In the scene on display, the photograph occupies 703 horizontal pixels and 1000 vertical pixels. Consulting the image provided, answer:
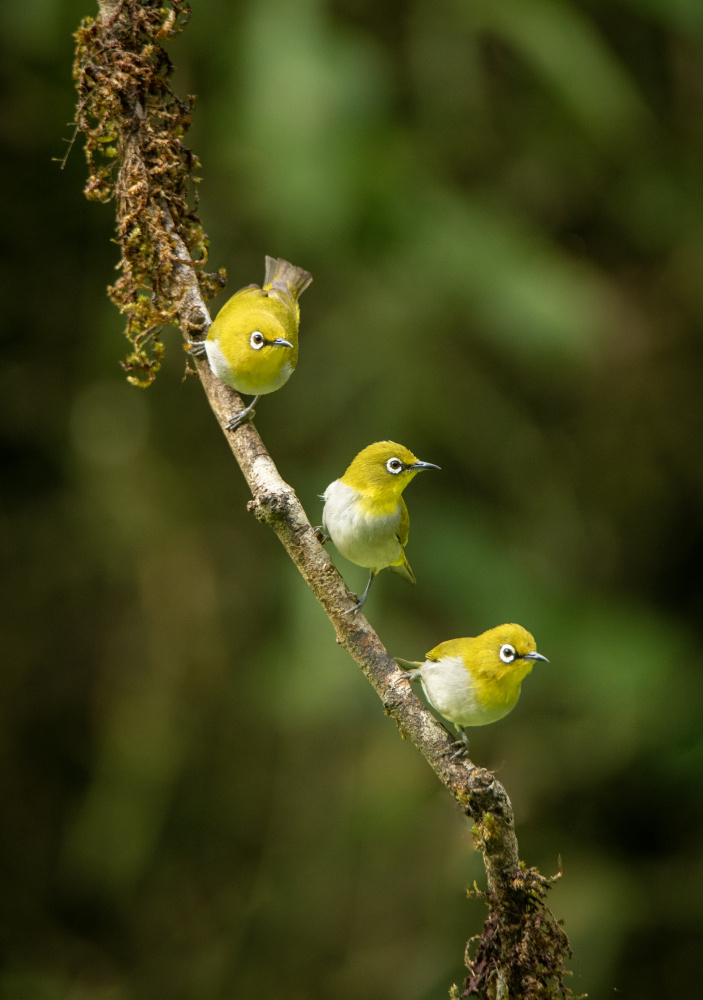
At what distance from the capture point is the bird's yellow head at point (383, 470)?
330cm

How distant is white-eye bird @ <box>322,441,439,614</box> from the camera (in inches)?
128

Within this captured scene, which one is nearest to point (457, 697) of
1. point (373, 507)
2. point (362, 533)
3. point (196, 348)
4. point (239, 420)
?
point (362, 533)

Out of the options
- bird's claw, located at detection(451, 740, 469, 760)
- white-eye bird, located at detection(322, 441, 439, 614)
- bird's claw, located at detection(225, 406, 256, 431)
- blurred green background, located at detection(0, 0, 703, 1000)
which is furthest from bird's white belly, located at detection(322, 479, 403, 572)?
blurred green background, located at detection(0, 0, 703, 1000)

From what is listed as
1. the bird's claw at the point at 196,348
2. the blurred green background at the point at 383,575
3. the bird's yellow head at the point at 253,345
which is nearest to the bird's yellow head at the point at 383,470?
the bird's yellow head at the point at 253,345

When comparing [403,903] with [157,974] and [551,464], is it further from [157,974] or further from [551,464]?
[551,464]

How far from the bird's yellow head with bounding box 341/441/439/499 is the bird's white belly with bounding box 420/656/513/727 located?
2.50 feet

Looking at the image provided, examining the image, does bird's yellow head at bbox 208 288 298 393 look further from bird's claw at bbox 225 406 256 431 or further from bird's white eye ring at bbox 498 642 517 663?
bird's white eye ring at bbox 498 642 517 663

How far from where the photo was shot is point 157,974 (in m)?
8.19

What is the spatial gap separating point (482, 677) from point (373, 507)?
0.83 m

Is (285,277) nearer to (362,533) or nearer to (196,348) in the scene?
(196,348)

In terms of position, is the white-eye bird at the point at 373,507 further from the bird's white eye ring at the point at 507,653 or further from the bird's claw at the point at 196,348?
the bird's claw at the point at 196,348

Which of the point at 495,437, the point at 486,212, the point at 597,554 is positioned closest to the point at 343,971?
the point at 597,554

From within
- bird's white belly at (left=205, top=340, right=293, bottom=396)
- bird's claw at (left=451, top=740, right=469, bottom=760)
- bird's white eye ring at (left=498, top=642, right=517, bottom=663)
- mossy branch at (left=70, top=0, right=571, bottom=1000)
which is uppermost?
mossy branch at (left=70, top=0, right=571, bottom=1000)

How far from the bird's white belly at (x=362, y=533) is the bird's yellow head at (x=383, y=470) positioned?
0.19 feet
